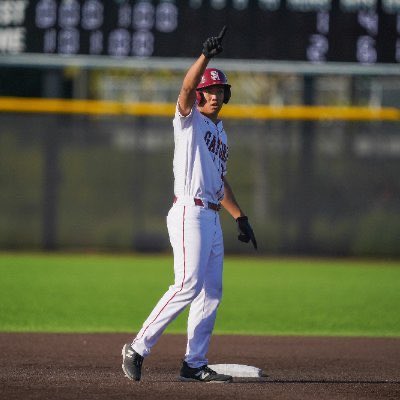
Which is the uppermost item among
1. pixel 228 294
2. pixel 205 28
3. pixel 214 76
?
pixel 205 28

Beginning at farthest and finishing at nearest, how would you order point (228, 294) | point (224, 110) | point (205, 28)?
point (224, 110) < point (205, 28) < point (228, 294)

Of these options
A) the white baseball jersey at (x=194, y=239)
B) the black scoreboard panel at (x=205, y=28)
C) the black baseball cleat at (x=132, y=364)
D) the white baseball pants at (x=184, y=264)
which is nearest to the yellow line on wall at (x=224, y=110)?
the black scoreboard panel at (x=205, y=28)

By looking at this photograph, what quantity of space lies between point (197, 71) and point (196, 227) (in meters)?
0.78

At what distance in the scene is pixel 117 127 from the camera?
1330 centimetres

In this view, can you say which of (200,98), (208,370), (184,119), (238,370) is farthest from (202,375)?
(200,98)

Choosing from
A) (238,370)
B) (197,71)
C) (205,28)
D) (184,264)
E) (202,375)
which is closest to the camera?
(197,71)

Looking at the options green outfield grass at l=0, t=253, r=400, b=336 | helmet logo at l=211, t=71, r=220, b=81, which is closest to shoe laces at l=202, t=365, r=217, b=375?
helmet logo at l=211, t=71, r=220, b=81

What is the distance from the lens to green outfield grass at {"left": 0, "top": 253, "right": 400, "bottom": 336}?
761 centimetres

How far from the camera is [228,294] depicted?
9.48m

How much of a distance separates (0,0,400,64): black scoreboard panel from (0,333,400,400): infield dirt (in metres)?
4.83

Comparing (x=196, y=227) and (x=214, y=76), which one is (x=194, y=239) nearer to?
(x=196, y=227)

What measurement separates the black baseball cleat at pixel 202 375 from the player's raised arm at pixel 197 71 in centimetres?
133

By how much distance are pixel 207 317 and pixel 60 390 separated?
0.86m

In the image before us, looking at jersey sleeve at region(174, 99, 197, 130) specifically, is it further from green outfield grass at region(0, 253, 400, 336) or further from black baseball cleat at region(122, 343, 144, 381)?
green outfield grass at region(0, 253, 400, 336)
